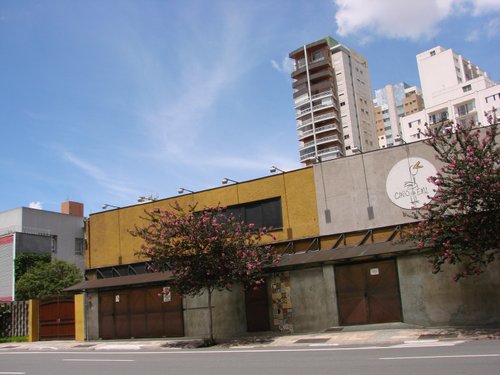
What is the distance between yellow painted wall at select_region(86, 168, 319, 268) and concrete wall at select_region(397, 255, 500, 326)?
442 centimetres

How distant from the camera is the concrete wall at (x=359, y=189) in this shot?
20.8 m

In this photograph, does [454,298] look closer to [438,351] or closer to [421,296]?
[421,296]

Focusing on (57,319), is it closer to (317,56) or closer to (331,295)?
(331,295)

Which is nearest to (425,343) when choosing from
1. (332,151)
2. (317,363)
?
(317,363)

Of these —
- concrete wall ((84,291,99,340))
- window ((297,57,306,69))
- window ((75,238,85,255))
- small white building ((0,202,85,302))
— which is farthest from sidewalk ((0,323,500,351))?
window ((297,57,306,69))

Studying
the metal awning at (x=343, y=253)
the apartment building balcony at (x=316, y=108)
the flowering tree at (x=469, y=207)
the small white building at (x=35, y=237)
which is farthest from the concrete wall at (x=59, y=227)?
the apartment building balcony at (x=316, y=108)

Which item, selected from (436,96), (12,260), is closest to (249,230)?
(12,260)

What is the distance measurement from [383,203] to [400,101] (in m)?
136

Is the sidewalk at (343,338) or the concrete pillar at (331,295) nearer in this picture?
the sidewalk at (343,338)

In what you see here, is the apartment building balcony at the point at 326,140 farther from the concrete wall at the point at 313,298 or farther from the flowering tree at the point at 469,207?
the flowering tree at the point at 469,207

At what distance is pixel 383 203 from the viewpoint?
20.9m

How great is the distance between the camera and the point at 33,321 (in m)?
28.0

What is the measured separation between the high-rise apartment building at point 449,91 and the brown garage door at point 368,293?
74.8 m

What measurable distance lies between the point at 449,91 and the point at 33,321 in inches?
3561
